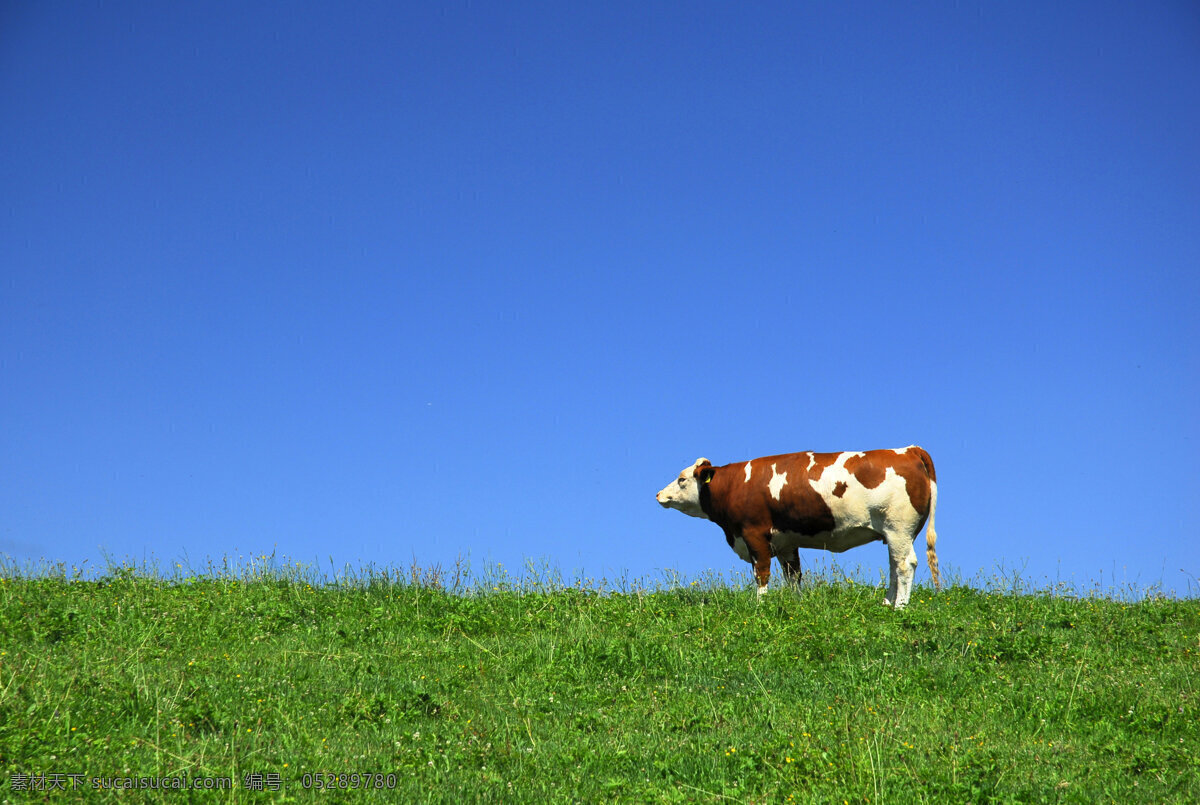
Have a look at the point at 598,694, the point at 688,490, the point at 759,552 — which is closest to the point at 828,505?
the point at 759,552

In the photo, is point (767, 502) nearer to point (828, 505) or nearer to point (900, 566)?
point (828, 505)

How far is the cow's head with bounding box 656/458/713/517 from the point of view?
1926 centimetres

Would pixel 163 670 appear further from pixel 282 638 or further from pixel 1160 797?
pixel 1160 797

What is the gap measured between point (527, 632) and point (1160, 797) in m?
8.32

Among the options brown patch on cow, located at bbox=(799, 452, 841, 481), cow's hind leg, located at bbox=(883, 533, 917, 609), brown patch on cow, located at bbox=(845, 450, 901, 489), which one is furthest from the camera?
brown patch on cow, located at bbox=(799, 452, 841, 481)

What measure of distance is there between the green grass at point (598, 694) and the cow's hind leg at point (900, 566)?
433 millimetres

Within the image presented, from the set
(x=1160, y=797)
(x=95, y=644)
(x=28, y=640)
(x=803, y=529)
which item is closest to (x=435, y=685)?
(x=95, y=644)

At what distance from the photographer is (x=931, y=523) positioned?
1645 cm

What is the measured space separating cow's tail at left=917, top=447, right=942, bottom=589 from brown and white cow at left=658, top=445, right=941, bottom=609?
18mm

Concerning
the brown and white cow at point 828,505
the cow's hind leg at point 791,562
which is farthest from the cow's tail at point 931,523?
the cow's hind leg at point 791,562

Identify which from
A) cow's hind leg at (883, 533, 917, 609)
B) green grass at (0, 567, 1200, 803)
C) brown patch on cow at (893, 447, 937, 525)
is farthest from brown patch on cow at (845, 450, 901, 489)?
green grass at (0, 567, 1200, 803)

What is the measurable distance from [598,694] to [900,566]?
7.78m

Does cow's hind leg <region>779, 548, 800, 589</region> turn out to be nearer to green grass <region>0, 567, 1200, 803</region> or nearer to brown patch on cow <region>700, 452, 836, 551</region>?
brown patch on cow <region>700, 452, 836, 551</region>

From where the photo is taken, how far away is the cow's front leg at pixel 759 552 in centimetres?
1723
